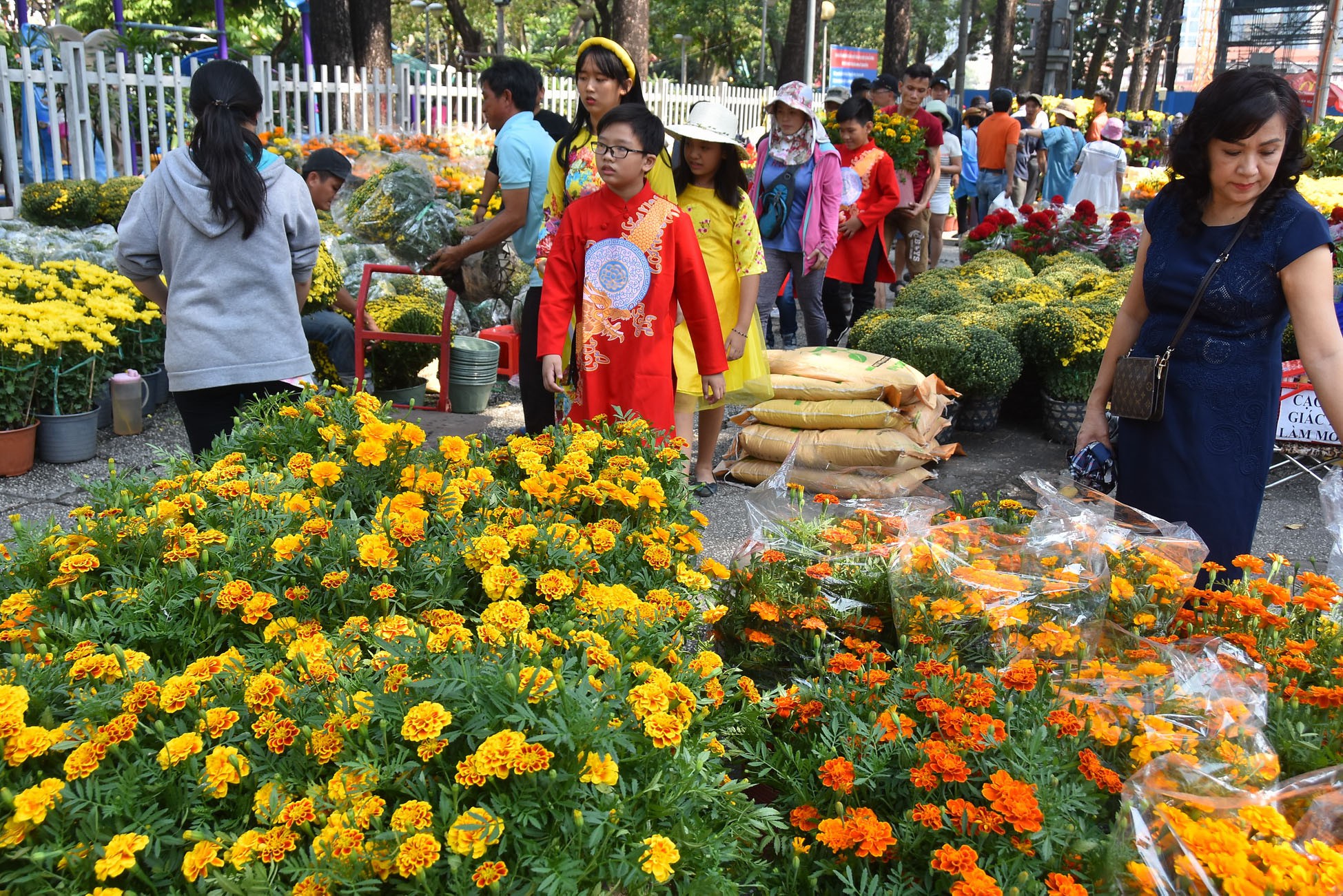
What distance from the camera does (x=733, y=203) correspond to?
472 cm

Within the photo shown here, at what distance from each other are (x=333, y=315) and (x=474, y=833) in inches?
225

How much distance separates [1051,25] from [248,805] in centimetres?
2313

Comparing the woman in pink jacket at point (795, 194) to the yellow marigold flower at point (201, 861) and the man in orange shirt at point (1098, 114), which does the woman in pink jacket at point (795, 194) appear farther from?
the man in orange shirt at point (1098, 114)

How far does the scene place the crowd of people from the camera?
281cm

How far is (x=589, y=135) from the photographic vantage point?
4297 mm

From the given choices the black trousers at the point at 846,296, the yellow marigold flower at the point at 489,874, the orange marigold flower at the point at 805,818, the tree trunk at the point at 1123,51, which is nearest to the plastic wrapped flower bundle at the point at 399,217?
the black trousers at the point at 846,296

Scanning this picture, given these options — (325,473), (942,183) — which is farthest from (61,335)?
(942,183)

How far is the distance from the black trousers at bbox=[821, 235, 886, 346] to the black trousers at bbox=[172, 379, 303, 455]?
492 centimetres

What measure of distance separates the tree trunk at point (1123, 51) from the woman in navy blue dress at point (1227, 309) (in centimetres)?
4694

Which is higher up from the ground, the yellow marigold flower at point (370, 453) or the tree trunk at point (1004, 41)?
the tree trunk at point (1004, 41)

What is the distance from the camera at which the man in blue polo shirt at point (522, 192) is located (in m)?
4.54

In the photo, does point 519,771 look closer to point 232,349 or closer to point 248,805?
point 248,805

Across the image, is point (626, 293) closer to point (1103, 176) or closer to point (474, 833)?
point (474, 833)

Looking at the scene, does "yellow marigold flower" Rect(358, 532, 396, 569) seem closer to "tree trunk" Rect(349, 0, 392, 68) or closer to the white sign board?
the white sign board
